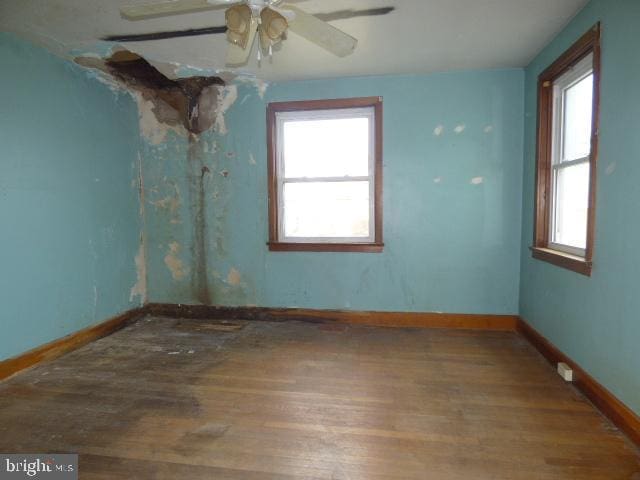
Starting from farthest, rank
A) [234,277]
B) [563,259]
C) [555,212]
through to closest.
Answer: [234,277] → [555,212] → [563,259]

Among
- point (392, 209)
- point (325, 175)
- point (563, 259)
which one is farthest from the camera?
A: point (325, 175)

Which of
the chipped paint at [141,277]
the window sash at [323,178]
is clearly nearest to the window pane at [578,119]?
the window sash at [323,178]

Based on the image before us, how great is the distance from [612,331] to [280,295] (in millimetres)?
2699

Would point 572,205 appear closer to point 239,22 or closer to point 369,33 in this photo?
point 369,33

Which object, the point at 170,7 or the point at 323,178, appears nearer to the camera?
the point at 170,7

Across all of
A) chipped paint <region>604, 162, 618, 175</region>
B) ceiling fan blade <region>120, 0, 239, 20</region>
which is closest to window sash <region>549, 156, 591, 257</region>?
chipped paint <region>604, 162, 618, 175</region>

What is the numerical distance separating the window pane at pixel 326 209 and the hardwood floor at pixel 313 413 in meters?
1.14

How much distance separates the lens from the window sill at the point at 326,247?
3582 millimetres

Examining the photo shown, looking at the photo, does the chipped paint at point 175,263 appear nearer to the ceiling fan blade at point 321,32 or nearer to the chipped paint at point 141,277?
the chipped paint at point 141,277

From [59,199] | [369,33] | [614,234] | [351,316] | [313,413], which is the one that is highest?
[369,33]

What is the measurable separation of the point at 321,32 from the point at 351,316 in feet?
8.49

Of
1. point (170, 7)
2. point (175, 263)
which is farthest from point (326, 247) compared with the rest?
point (170, 7)

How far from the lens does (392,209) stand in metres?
3.55

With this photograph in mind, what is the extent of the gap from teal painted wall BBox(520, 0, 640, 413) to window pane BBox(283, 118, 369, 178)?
5.79 ft
